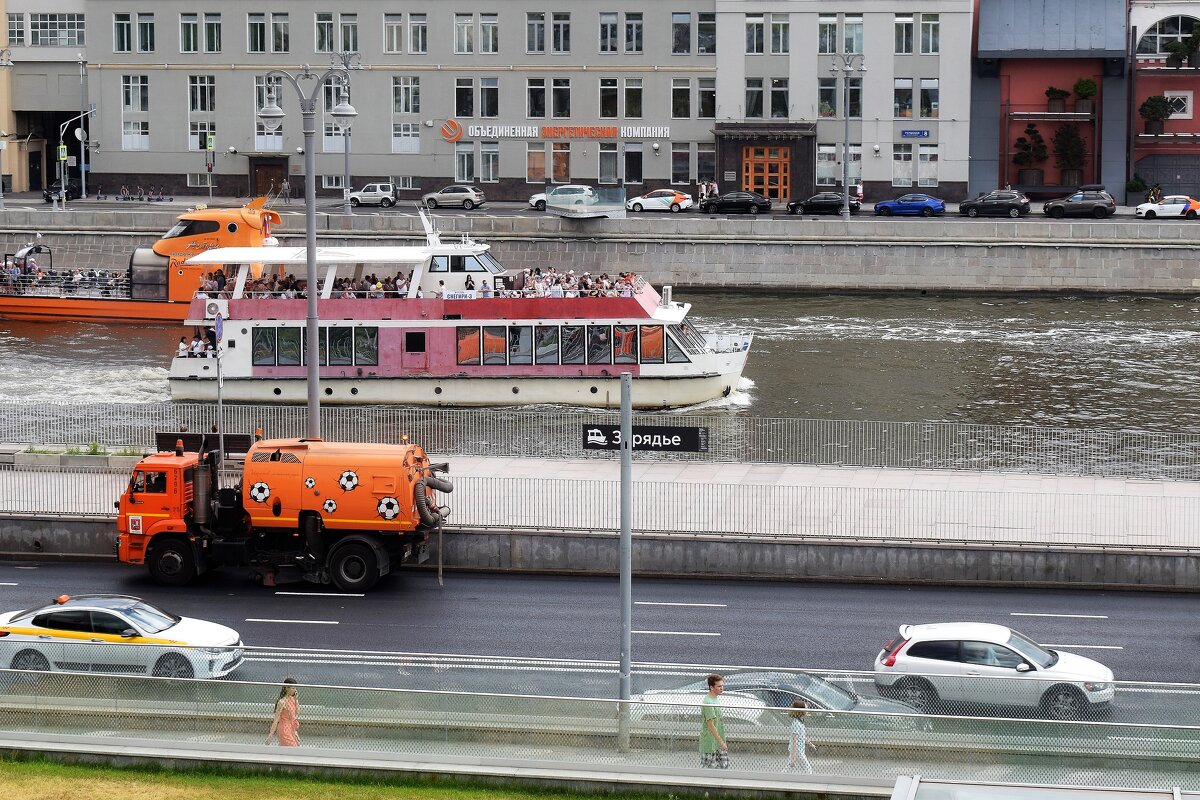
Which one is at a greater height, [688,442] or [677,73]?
[677,73]

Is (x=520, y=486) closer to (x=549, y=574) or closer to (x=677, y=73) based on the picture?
(x=549, y=574)

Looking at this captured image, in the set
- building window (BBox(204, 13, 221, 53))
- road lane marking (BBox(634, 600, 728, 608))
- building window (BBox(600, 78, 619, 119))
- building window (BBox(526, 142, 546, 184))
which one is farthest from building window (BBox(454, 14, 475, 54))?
road lane marking (BBox(634, 600, 728, 608))

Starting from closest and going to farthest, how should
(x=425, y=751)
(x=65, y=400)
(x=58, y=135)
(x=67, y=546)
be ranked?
(x=425, y=751) → (x=67, y=546) → (x=65, y=400) → (x=58, y=135)

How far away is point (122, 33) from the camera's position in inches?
3748

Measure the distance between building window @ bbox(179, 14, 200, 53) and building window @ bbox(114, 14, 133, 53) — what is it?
275cm

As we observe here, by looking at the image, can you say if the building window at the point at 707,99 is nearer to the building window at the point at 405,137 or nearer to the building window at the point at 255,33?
the building window at the point at 405,137

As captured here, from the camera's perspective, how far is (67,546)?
31969 millimetres

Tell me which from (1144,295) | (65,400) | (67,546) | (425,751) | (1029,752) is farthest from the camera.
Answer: (1144,295)

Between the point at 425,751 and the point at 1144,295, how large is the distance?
5882cm

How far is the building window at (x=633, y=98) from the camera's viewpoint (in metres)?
92.6

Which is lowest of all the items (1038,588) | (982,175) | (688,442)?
(1038,588)

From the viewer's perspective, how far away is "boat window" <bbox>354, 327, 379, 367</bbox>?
49000 millimetres

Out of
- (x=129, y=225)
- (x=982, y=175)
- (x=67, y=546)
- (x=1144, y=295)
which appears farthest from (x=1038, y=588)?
(x=982, y=175)

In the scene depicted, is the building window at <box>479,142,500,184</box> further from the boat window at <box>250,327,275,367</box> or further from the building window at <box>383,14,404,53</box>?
the boat window at <box>250,327,275,367</box>
